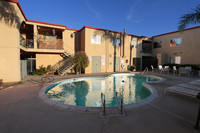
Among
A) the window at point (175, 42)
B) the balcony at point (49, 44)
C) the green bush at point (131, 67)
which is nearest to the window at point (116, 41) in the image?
the green bush at point (131, 67)

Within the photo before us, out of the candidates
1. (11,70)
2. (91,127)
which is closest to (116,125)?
(91,127)

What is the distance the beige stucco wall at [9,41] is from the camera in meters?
7.31

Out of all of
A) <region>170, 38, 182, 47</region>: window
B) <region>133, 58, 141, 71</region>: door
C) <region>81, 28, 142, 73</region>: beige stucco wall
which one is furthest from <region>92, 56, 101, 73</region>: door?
<region>170, 38, 182, 47</region>: window

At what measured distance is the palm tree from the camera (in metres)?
4.48

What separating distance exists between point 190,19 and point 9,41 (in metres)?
12.0

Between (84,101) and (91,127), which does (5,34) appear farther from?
(91,127)

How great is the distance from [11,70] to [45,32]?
7.13m

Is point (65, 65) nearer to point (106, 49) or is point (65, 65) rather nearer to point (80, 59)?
point (80, 59)

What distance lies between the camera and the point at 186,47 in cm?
1391

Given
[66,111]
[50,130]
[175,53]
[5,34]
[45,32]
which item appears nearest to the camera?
[50,130]

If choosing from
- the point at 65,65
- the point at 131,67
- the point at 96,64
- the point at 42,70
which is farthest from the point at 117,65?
the point at 42,70

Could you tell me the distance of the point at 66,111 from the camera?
3.35 meters

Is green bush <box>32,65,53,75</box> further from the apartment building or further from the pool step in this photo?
the pool step

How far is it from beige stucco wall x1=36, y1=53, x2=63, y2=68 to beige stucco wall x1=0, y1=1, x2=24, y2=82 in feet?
14.6
